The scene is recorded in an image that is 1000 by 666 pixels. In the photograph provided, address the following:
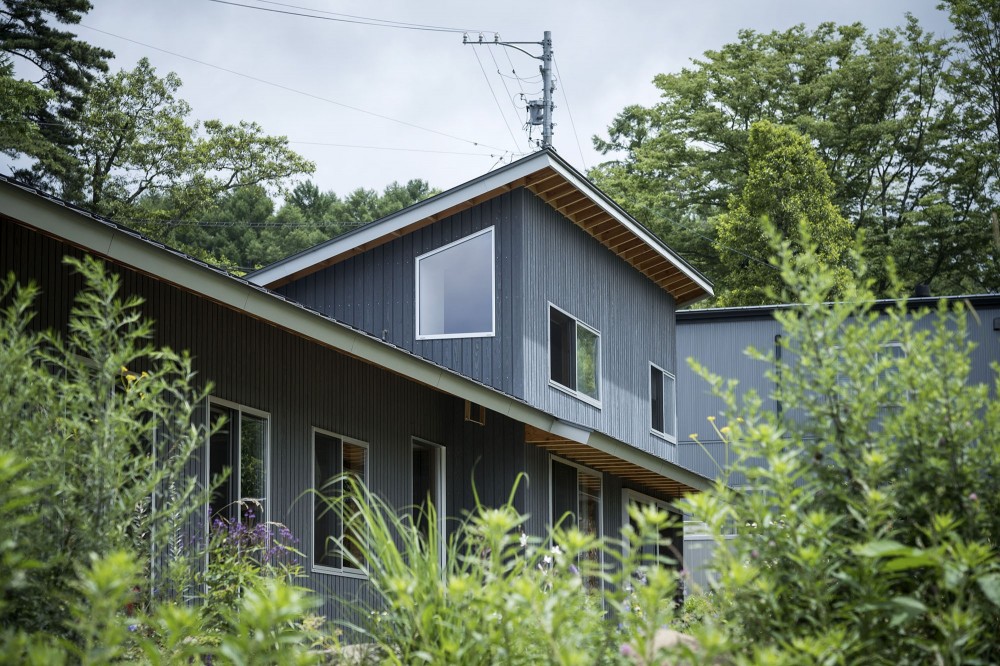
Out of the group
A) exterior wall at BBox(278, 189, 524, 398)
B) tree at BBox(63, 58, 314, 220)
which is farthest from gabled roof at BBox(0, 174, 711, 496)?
tree at BBox(63, 58, 314, 220)

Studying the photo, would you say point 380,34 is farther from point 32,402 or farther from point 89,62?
point 32,402

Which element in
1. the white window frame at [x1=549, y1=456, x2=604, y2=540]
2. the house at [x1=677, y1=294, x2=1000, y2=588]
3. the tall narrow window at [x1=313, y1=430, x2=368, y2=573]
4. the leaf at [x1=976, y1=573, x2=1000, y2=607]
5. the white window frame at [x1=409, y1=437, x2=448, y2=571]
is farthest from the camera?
the house at [x1=677, y1=294, x2=1000, y2=588]

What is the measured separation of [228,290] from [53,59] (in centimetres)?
2561

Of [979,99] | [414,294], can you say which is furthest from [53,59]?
[979,99]

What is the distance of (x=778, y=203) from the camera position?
26859mm

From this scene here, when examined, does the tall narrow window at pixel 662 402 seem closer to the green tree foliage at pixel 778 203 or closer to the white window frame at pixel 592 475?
the white window frame at pixel 592 475

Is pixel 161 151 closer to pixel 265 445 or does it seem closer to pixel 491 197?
pixel 491 197

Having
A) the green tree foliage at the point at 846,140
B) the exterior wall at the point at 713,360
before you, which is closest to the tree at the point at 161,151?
the green tree foliage at the point at 846,140

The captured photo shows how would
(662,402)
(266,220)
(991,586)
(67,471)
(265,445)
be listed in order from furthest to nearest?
1. (266,220)
2. (662,402)
3. (265,445)
4. (67,471)
5. (991,586)

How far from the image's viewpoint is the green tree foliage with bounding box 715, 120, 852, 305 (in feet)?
87.7

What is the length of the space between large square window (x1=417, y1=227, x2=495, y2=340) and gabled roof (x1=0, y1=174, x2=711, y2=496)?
178 centimetres

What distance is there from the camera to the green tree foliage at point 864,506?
3.60 metres

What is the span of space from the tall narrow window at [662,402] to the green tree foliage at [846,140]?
497 inches

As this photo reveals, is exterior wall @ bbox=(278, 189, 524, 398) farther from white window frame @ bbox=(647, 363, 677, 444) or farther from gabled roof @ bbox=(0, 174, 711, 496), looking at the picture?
white window frame @ bbox=(647, 363, 677, 444)
